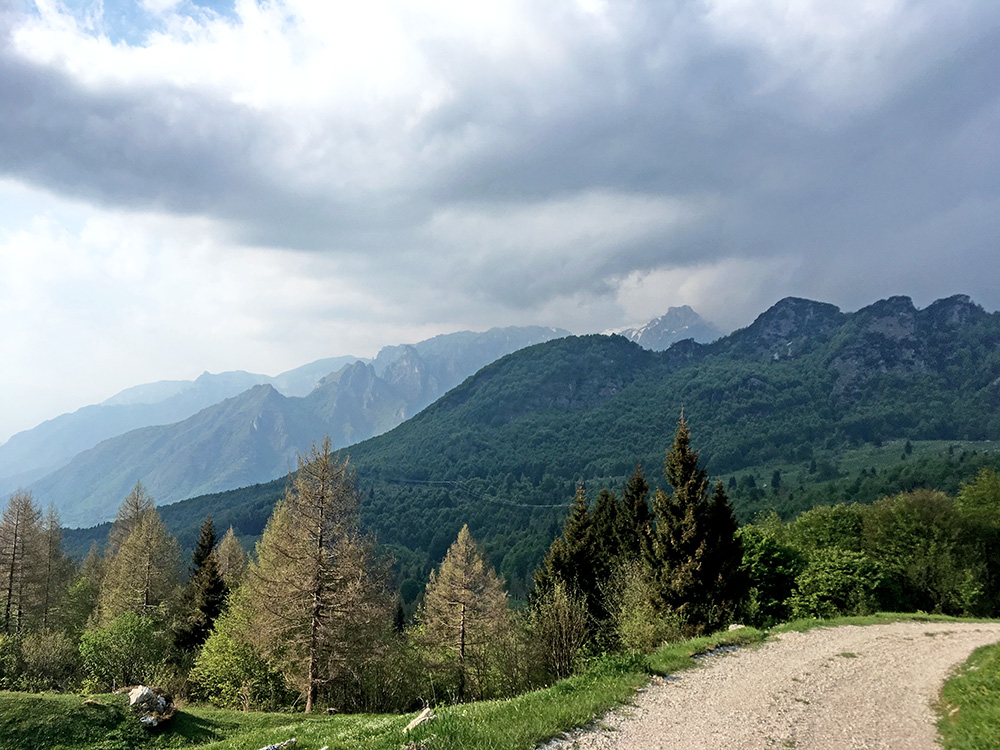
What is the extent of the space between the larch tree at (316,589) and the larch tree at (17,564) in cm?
3511

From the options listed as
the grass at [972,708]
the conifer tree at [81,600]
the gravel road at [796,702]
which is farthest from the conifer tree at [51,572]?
the grass at [972,708]

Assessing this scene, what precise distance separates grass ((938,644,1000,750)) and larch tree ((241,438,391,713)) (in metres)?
26.9

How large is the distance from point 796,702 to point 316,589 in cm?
2512

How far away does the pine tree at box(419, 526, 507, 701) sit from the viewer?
145 feet

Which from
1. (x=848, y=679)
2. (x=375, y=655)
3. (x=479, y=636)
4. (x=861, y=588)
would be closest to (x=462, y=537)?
(x=479, y=636)

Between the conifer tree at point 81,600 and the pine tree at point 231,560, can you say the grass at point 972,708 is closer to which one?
the pine tree at point 231,560

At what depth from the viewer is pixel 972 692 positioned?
15.0 m

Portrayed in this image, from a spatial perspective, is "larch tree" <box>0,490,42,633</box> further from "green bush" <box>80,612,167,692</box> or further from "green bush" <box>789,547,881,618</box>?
"green bush" <box>789,547,881,618</box>

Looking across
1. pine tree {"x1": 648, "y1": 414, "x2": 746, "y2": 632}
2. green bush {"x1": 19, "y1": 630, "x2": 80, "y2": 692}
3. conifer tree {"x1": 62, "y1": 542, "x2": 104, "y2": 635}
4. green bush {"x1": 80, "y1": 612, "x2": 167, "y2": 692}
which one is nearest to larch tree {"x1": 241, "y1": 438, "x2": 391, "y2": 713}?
green bush {"x1": 80, "y1": 612, "x2": 167, "y2": 692}

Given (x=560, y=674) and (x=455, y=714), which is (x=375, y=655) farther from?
(x=455, y=714)

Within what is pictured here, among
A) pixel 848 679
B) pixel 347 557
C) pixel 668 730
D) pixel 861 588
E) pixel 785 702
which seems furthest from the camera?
pixel 861 588

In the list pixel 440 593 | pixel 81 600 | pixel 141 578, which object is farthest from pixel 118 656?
pixel 81 600

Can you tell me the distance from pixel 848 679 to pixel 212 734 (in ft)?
84.1

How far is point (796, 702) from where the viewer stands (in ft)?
48.5
